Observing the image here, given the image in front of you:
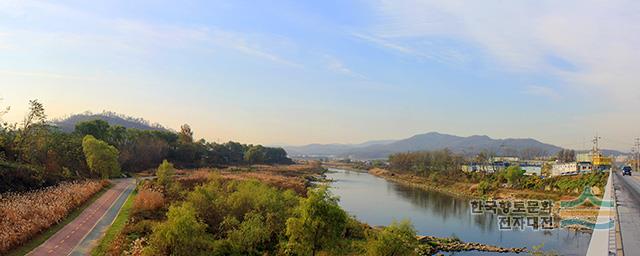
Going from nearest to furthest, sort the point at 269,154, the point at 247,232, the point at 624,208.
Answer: the point at 247,232 < the point at 624,208 < the point at 269,154

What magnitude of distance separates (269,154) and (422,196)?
66.2 m

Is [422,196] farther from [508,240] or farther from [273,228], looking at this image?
[273,228]

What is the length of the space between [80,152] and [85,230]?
29422 millimetres

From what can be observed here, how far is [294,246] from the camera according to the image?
18.1 meters

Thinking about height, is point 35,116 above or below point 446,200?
above

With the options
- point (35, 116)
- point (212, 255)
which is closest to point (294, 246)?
point (212, 255)

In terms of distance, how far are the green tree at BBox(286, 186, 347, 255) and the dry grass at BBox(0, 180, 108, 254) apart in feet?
35.6

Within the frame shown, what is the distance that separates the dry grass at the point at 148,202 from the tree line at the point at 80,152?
7.75 metres

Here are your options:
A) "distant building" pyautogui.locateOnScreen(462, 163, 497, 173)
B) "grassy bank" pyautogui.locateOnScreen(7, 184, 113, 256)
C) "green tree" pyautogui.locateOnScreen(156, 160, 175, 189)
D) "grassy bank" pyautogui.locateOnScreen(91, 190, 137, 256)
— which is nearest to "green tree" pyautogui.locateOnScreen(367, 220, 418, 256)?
"grassy bank" pyautogui.locateOnScreen(91, 190, 137, 256)

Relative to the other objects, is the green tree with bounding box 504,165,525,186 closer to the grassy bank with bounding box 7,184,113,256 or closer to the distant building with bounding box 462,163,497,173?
the distant building with bounding box 462,163,497,173

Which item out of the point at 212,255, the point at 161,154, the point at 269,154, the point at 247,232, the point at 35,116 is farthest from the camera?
the point at 269,154

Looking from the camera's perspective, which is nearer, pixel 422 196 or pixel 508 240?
pixel 508 240

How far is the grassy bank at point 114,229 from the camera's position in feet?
58.7

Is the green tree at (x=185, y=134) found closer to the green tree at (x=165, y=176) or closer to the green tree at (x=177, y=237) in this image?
the green tree at (x=165, y=176)
